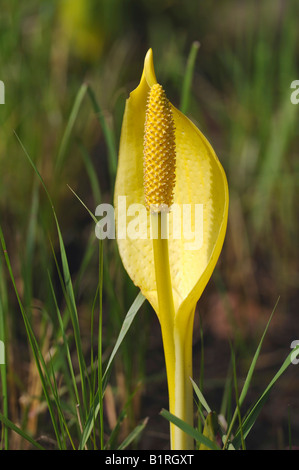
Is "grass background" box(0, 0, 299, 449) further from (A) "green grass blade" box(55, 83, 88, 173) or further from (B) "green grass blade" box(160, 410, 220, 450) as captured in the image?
(B) "green grass blade" box(160, 410, 220, 450)

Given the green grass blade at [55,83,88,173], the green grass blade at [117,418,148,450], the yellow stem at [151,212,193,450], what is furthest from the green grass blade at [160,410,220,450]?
the green grass blade at [55,83,88,173]

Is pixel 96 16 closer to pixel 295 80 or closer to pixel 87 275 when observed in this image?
pixel 295 80

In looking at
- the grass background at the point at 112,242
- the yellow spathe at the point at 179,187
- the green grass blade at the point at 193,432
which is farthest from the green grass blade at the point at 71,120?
the green grass blade at the point at 193,432

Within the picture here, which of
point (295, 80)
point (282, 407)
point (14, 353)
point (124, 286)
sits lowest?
point (282, 407)

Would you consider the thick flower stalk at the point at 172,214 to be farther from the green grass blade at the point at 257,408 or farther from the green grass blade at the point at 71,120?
the green grass blade at the point at 71,120

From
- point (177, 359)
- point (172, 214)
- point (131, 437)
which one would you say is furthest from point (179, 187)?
point (131, 437)

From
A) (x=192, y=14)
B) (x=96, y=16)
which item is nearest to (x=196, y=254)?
(x=96, y=16)
